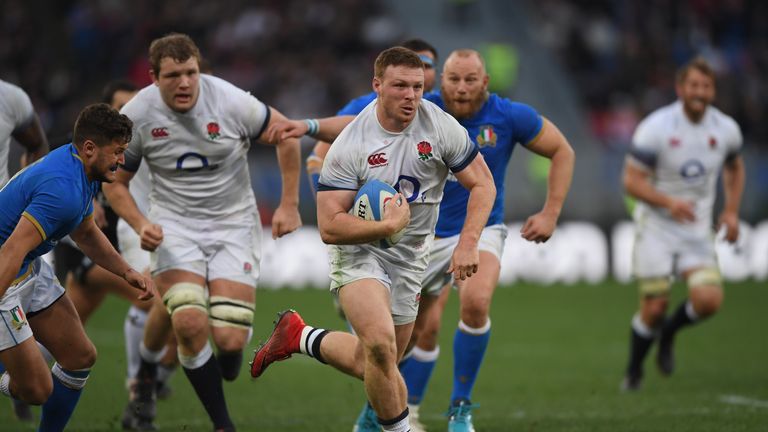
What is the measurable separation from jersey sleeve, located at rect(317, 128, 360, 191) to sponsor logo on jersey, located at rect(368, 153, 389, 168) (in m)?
0.09

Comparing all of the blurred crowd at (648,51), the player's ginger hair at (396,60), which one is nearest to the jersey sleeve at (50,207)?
the player's ginger hair at (396,60)

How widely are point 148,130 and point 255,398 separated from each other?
3254mm

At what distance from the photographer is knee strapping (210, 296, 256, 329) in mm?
8258

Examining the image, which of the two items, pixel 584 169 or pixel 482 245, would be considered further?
pixel 584 169

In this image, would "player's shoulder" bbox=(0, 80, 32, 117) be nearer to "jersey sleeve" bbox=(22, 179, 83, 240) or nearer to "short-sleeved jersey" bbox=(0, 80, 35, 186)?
"short-sleeved jersey" bbox=(0, 80, 35, 186)

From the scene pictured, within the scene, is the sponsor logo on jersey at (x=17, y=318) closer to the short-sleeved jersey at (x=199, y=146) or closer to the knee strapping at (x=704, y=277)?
the short-sleeved jersey at (x=199, y=146)

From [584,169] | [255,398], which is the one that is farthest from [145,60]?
[255,398]

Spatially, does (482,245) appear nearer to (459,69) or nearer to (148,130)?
(459,69)

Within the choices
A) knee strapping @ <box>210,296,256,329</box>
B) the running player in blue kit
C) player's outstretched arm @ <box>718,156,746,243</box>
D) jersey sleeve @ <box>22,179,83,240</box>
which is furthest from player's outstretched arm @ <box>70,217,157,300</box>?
player's outstretched arm @ <box>718,156,746,243</box>

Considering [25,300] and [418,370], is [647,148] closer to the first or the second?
[418,370]

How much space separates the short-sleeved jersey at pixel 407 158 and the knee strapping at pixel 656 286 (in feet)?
15.4

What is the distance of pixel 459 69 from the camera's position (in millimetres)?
8242

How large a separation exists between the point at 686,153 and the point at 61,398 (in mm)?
6756

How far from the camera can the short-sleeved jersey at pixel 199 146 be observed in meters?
8.34
